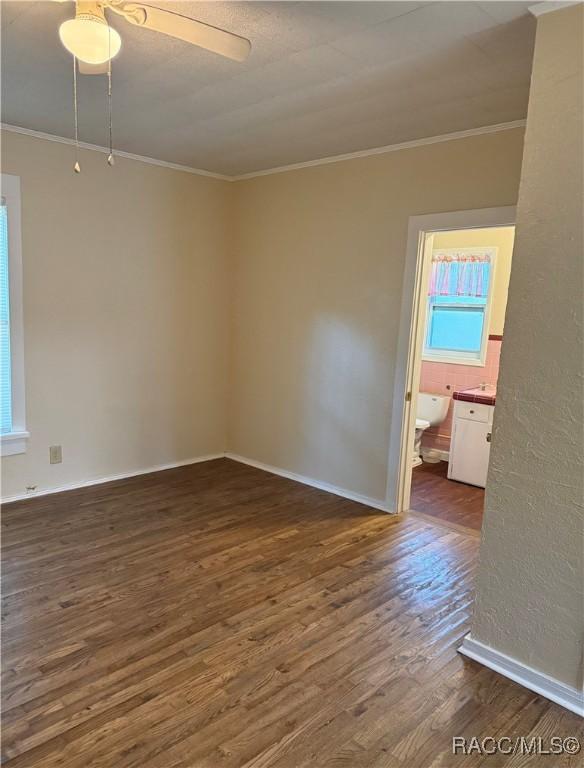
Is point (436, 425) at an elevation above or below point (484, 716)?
above

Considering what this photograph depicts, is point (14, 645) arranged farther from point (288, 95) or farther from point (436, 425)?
point (436, 425)

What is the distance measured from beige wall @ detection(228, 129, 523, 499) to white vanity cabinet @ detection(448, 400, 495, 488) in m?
1.13

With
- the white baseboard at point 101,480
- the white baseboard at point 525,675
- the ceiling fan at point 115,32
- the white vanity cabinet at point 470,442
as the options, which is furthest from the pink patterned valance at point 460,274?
the ceiling fan at point 115,32

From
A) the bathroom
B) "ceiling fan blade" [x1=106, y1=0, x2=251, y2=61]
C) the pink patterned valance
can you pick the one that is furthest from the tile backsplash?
"ceiling fan blade" [x1=106, y1=0, x2=251, y2=61]

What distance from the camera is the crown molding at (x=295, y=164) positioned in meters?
3.17

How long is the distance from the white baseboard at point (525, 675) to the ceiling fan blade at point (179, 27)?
8.42 feet

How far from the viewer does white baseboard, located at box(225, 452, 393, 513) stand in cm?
394

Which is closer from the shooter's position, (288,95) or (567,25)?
(567,25)

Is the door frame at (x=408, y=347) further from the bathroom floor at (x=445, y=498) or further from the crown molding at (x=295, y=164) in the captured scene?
the crown molding at (x=295, y=164)

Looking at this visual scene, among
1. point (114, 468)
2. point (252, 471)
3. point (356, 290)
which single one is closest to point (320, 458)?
point (252, 471)

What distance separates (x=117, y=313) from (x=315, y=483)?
2.10 meters

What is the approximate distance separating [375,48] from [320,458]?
292 cm

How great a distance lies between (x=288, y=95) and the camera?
2709 mm

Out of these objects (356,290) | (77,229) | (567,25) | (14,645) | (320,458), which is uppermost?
(567,25)
